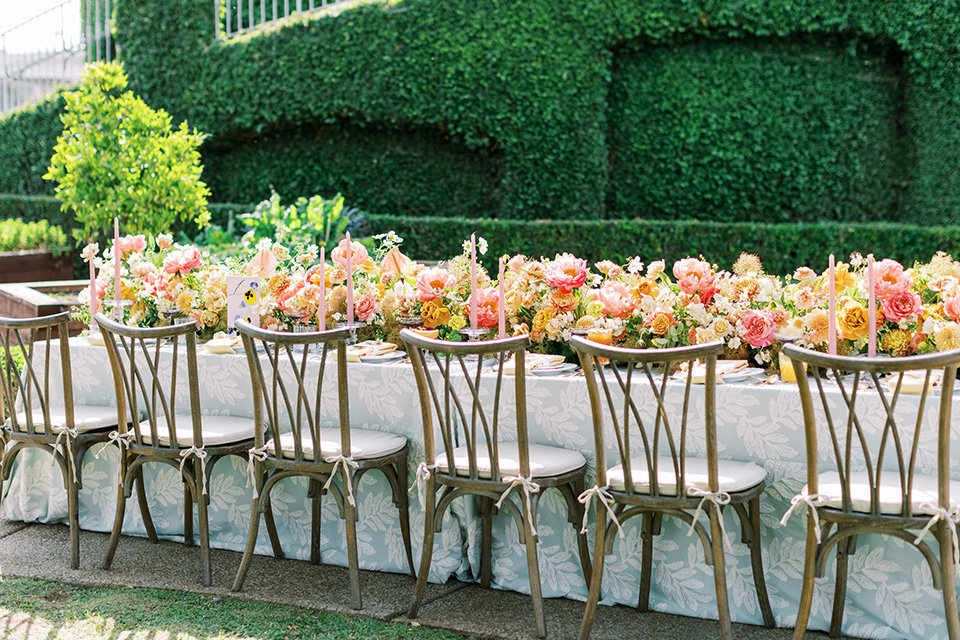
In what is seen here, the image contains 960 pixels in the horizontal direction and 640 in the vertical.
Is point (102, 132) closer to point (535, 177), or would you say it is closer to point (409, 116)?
point (409, 116)

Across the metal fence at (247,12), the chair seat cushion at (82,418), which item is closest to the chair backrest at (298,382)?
the chair seat cushion at (82,418)

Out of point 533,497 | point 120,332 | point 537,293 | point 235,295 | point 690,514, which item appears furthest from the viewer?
point 235,295

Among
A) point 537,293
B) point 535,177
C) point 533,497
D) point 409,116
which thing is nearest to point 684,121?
point 535,177

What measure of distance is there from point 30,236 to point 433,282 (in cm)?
775

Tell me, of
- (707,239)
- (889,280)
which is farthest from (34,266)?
(889,280)

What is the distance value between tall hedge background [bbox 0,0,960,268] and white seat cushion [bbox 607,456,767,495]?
23.7 ft

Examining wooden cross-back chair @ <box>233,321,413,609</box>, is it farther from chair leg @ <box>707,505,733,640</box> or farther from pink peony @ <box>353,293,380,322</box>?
chair leg @ <box>707,505,733,640</box>

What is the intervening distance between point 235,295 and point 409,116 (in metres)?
7.33

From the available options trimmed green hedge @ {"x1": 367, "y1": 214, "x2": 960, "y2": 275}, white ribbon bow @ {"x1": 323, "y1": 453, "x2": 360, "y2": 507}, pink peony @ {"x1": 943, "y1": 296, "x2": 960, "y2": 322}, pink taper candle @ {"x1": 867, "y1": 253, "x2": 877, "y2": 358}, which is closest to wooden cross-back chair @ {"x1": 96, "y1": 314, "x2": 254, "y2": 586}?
white ribbon bow @ {"x1": 323, "y1": 453, "x2": 360, "y2": 507}

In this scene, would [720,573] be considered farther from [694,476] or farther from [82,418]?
[82,418]

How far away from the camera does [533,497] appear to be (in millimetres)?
3014

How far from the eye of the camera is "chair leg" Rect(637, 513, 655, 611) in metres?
3.08

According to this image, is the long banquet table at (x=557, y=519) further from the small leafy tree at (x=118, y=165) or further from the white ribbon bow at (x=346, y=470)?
the small leafy tree at (x=118, y=165)

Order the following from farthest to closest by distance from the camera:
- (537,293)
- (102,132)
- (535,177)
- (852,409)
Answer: (535,177), (102,132), (537,293), (852,409)
